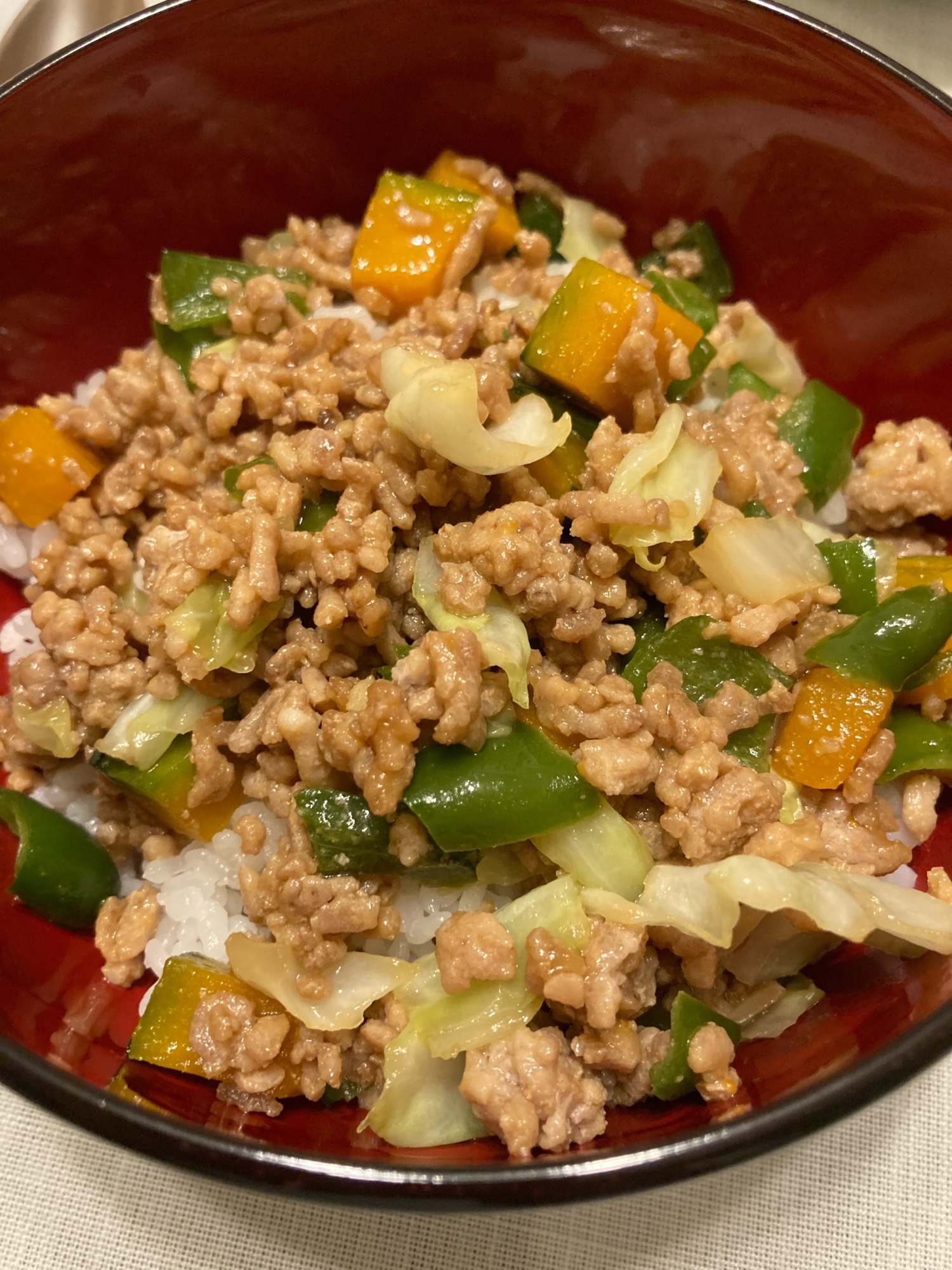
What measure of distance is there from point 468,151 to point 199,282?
2.60 ft

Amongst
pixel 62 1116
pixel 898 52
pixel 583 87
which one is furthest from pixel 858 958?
pixel 898 52

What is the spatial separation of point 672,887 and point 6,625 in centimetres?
162

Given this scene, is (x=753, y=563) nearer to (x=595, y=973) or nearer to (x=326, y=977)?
(x=595, y=973)

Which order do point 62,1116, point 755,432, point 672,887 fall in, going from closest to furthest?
point 62,1116 → point 672,887 → point 755,432

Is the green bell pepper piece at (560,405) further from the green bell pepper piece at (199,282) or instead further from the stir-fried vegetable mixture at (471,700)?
the green bell pepper piece at (199,282)

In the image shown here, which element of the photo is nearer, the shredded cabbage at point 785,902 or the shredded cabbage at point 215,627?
the shredded cabbage at point 785,902

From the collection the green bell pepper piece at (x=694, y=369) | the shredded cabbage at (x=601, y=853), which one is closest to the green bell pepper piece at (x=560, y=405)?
the green bell pepper piece at (x=694, y=369)

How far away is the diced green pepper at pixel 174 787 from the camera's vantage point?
1847 mm

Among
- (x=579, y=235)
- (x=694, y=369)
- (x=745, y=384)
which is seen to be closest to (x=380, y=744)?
(x=694, y=369)

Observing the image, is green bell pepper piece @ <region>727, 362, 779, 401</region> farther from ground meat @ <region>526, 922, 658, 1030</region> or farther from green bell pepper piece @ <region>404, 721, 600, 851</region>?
ground meat @ <region>526, 922, 658, 1030</region>

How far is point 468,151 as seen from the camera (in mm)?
2477

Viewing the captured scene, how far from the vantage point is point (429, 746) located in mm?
1650

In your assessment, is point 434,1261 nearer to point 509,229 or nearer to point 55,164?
point 509,229

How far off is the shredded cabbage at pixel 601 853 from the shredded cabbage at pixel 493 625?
0.78ft
